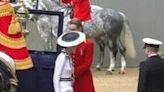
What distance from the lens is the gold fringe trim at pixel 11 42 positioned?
251 inches

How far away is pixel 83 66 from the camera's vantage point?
6598 mm

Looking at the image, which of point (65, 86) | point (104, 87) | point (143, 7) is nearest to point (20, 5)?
point (65, 86)

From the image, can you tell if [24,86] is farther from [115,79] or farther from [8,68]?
[115,79]

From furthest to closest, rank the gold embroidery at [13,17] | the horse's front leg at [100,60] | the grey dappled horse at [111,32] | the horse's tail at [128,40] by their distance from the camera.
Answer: the horse's front leg at [100,60] → the horse's tail at [128,40] → the grey dappled horse at [111,32] → the gold embroidery at [13,17]

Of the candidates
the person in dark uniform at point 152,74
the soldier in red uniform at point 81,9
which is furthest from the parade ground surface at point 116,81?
the person in dark uniform at point 152,74

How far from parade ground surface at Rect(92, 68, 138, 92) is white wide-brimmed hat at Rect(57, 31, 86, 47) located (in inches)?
241

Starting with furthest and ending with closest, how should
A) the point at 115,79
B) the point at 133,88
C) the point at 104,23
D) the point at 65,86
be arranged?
the point at 104,23
the point at 115,79
the point at 133,88
the point at 65,86

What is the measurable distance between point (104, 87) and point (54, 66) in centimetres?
636

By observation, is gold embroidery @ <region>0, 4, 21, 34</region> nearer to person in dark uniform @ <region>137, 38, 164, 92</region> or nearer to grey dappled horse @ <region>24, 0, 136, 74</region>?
person in dark uniform @ <region>137, 38, 164, 92</region>

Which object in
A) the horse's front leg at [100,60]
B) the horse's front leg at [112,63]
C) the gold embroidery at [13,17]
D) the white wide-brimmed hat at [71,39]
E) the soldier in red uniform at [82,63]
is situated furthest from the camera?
the horse's front leg at [100,60]

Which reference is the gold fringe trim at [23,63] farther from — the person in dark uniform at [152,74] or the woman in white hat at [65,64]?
the person in dark uniform at [152,74]

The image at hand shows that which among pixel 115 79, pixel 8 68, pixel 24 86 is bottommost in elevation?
pixel 115 79

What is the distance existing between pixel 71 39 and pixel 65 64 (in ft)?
0.89

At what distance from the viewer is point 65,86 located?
6.16 meters
